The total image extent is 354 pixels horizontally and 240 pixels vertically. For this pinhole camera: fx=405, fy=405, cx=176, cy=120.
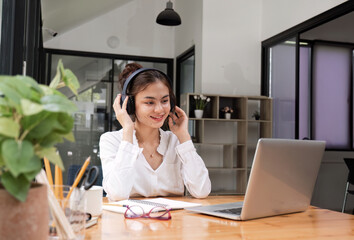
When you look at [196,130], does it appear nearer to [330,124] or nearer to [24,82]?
[330,124]

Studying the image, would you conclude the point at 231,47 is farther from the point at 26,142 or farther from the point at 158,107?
the point at 26,142

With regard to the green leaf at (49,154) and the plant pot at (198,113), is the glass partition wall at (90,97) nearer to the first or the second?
the plant pot at (198,113)

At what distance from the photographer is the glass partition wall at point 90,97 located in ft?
21.3

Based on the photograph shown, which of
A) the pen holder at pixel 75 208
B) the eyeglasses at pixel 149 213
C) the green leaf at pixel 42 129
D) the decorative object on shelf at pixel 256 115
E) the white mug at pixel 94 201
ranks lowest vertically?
the eyeglasses at pixel 149 213

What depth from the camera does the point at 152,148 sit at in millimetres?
2258

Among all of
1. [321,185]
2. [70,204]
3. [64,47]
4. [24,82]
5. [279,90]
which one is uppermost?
[64,47]

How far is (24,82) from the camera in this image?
62 centimetres

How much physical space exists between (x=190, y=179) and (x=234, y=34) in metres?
4.09

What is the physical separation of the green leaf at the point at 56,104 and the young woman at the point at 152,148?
52.0 inches

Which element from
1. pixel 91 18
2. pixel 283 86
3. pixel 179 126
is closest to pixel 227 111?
pixel 283 86

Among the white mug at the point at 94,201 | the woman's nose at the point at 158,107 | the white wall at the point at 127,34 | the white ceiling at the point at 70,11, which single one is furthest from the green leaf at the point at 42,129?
the white wall at the point at 127,34

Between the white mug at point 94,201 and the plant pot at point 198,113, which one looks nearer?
the white mug at point 94,201

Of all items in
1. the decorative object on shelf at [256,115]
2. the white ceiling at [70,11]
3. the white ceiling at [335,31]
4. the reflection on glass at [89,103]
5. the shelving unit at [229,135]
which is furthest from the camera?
the reflection on glass at [89,103]

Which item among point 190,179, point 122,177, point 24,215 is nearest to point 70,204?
point 24,215
